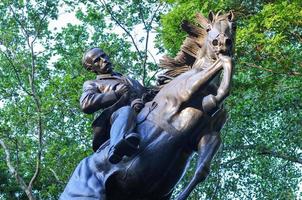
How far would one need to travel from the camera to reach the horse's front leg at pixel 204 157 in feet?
15.2

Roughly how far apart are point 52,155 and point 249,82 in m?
6.00

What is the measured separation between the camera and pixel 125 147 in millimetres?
4465

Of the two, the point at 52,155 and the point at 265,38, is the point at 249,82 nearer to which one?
the point at 265,38

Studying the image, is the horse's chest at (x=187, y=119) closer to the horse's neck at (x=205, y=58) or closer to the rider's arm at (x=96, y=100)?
the horse's neck at (x=205, y=58)

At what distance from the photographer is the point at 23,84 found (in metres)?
18.8

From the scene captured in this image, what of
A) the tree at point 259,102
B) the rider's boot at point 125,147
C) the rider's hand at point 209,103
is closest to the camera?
the rider's boot at point 125,147

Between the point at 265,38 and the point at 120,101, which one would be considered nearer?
the point at 120,101

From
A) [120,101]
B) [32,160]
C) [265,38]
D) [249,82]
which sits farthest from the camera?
[32,160]

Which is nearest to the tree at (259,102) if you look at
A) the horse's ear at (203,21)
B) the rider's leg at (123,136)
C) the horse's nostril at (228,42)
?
the horse's ear at (203,21)

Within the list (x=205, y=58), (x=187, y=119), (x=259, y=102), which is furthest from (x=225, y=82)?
(x=259, y=102)

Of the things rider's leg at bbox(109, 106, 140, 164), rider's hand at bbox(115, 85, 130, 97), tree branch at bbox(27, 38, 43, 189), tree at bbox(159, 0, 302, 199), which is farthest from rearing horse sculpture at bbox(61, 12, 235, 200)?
tree branch at bbox(27, 38, 43, 189)

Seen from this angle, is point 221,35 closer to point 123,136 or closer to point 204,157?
point 204,157

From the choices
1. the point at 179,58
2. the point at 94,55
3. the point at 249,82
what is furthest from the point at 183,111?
the point at 249,82

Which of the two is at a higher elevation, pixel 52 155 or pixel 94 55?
pixel 94 55
